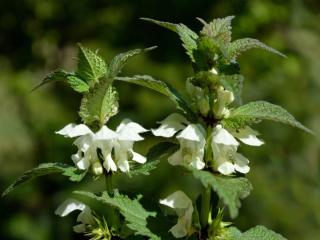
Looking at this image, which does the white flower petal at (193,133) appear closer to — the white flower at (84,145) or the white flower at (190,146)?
the white flower at (190,146)

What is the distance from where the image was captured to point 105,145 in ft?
2.93

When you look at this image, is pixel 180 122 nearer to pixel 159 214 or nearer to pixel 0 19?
pixel 159 214

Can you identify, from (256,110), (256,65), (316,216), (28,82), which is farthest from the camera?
(28,82)

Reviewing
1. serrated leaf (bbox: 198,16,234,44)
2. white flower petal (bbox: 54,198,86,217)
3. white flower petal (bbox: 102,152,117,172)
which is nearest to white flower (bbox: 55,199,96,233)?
white flower petal (bbox: 54,198,86,217)

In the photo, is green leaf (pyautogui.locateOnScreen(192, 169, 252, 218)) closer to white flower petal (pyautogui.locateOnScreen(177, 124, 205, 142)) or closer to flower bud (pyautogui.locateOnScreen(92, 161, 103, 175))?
white flower petal (pyautogui.locateOnScreen(177, 124, 205, 142))

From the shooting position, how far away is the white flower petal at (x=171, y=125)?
2.90 ft

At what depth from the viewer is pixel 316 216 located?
11.9 ft

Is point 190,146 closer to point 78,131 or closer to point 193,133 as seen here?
point 193,133

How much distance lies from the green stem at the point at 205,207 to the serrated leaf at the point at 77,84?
21 centimetres

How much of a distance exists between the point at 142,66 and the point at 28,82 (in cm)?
76

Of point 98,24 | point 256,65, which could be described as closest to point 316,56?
point 256,65

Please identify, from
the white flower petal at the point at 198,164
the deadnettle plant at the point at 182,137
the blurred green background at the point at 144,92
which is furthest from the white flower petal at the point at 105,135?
the blurred green background at the point at 144,92

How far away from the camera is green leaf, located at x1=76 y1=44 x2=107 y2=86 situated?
2.99ft

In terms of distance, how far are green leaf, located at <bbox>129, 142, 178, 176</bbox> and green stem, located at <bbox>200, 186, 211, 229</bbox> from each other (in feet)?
0.25
